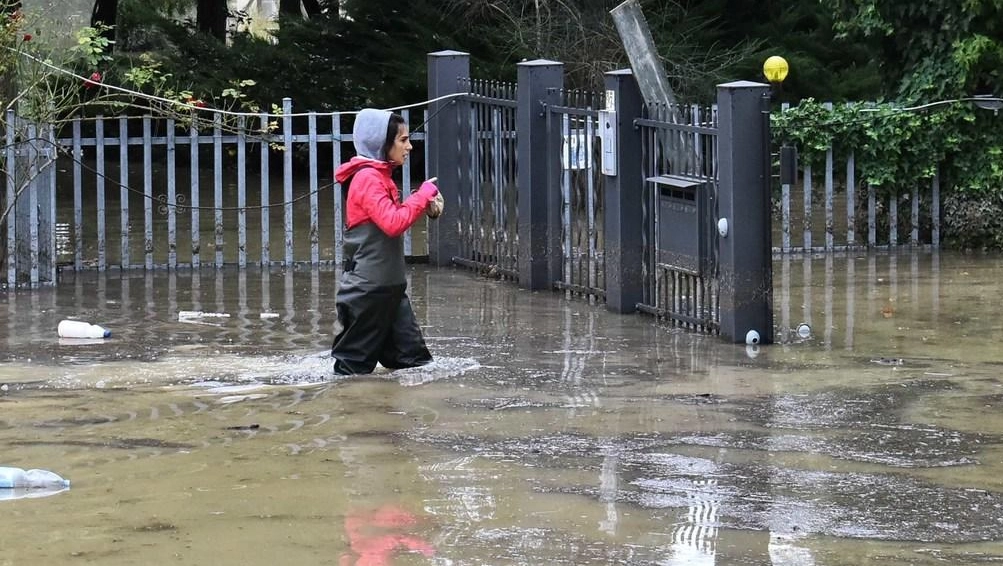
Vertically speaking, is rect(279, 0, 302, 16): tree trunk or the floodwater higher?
rect(279, 0, 302, 16): tree trunk

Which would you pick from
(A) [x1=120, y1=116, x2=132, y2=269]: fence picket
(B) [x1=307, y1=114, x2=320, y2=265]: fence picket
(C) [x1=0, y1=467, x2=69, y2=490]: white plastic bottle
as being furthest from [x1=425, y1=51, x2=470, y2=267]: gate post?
(C) [x1=0, y1=467, x2=69, y2=490]: white plastic bottle

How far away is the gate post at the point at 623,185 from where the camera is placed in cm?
1150

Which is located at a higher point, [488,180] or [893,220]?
[488,180]

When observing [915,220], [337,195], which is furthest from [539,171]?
[915,220]

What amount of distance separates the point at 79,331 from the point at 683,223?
3997 mm

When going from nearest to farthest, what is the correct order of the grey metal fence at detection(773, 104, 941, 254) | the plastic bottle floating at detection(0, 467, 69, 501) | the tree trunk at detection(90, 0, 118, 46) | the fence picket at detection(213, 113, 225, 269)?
the plastic bottle floating at detection(0, 467, 69, 501) → the fence picket at detection(213, 113, 225, 269) → the grey metal fence at detection(773, 104, 941, 254) → the tree trunk at detection(90, 0, 118, 46)

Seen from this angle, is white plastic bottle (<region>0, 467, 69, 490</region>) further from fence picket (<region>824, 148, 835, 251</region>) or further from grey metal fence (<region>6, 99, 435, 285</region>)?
fence picket (<region>824, 148, 835, 251</region>)

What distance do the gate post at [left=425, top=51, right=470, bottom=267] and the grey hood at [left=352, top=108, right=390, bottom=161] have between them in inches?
197

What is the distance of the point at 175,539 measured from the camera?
20.0 feet

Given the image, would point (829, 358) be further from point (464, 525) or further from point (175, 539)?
point (175, 539)

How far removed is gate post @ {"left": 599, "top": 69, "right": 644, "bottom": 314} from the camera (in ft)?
37.7

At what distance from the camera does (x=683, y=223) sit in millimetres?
10844

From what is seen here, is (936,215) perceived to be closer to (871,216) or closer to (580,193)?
(871,216)

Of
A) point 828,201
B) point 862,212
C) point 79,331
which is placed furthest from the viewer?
point 862,212
